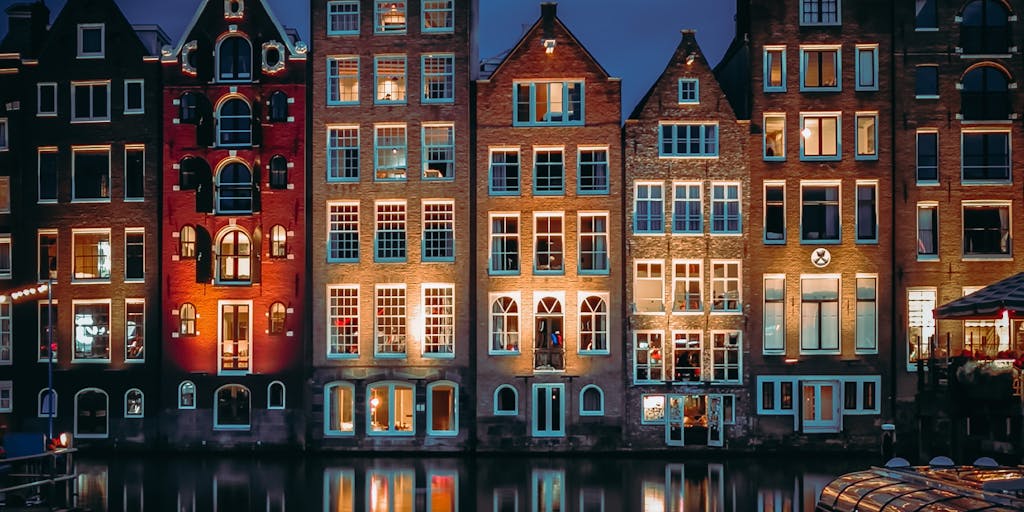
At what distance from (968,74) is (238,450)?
36.5 meters

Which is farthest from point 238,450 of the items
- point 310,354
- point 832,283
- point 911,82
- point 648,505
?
point 911,82

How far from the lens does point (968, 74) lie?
47594 millimetres

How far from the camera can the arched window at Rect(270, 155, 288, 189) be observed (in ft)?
159

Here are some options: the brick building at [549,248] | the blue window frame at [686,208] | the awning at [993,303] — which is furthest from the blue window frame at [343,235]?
the awning at [993,303]

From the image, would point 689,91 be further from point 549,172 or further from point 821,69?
point 549,172

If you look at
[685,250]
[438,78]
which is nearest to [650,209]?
[685,250]

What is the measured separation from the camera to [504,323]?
47.8 metres

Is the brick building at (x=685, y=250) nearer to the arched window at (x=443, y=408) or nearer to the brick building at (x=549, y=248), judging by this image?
the brick building at (x=549, y=248)

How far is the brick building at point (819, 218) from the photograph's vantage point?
47000 millimetres

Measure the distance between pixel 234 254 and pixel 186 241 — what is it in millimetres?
2277

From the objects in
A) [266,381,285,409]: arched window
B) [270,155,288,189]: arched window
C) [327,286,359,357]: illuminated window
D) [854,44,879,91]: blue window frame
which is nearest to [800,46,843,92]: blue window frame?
[854,44,879,91]: blue window frame

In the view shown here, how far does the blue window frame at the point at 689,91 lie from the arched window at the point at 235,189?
64.6 feet

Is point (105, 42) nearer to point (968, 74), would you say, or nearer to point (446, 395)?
point (446, 395)

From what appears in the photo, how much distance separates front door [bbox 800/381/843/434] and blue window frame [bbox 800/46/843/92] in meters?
13.2
